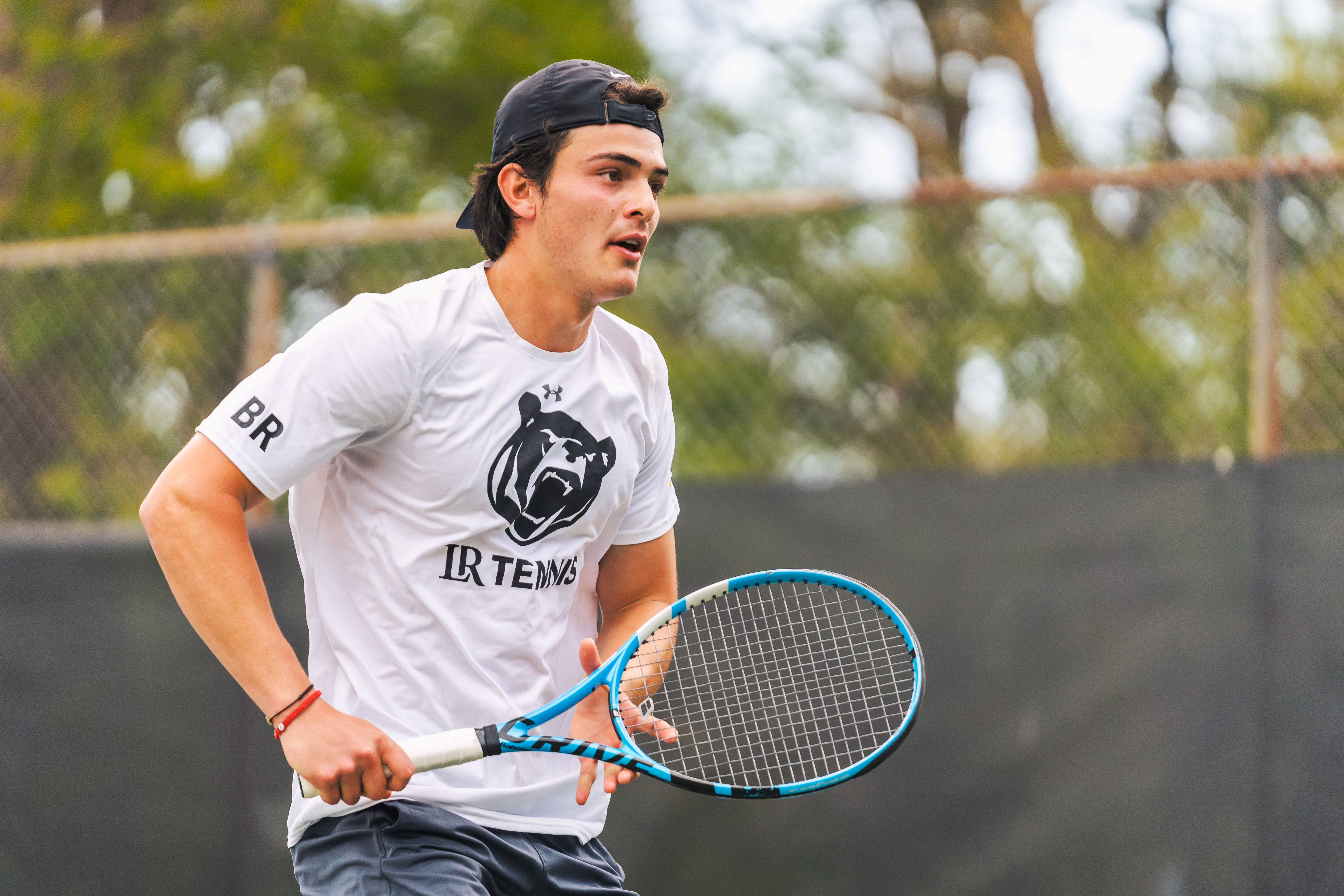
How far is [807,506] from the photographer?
4391 millimetres

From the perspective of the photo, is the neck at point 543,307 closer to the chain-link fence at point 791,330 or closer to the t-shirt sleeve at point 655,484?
the t-shirt sleeve at point 655,484

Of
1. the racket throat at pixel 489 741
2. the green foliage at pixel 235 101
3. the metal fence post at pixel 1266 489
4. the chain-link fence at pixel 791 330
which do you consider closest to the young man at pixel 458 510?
the racket throat at pixel 489 741

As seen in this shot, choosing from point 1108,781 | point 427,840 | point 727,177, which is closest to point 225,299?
point 427,840

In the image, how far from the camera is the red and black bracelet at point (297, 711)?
2.08 metres

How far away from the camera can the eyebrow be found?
245 centimetres

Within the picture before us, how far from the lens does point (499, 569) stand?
2.35 meters

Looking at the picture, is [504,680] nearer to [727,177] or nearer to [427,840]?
[427,840]

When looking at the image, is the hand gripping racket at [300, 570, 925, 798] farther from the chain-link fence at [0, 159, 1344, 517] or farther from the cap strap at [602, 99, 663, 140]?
the cap strap at [602, 99, 663, 140]

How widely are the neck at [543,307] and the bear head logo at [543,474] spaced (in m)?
0.14

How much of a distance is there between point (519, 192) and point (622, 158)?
0.75ft

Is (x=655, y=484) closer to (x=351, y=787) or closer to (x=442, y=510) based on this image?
(x=442, y=510)

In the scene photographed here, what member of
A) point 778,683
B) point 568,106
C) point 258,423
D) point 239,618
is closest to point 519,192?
point 568,106

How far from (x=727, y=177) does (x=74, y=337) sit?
6.99 m

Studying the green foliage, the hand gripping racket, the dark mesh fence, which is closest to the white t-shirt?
the hand gripping racket
